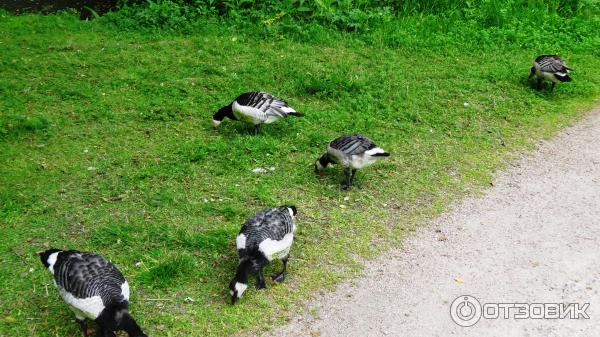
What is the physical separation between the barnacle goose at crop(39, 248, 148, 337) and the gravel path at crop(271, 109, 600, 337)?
1269mm

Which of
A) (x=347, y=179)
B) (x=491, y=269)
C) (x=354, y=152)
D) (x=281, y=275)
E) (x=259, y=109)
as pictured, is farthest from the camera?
(x=259, y=109)

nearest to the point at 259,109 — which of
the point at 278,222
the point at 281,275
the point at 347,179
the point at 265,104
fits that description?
the point at 265,104

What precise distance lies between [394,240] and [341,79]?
13.0 feet

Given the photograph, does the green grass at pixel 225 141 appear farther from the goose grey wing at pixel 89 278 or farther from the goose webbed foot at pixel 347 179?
the goose grey wing at pixel 89 278

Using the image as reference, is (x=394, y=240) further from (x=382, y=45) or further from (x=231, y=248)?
(x=382, y=45)

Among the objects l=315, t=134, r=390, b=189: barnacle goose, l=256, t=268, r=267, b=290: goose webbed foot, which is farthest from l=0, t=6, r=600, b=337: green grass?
l=315, t=134, r=390, b=189: barnacle goose

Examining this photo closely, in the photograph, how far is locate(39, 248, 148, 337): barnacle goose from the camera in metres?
4.79

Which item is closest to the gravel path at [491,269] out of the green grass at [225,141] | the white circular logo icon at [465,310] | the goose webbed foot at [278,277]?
the white circular logo icon at [465,310]

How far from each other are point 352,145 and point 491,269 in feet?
6.60

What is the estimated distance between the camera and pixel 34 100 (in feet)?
29.9

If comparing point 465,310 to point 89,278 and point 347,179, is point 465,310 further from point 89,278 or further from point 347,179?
point 89,278

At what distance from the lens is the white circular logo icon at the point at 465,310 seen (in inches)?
208

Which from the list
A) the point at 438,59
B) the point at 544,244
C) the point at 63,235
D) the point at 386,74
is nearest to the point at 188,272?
the point at 63,235

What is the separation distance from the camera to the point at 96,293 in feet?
15.8
